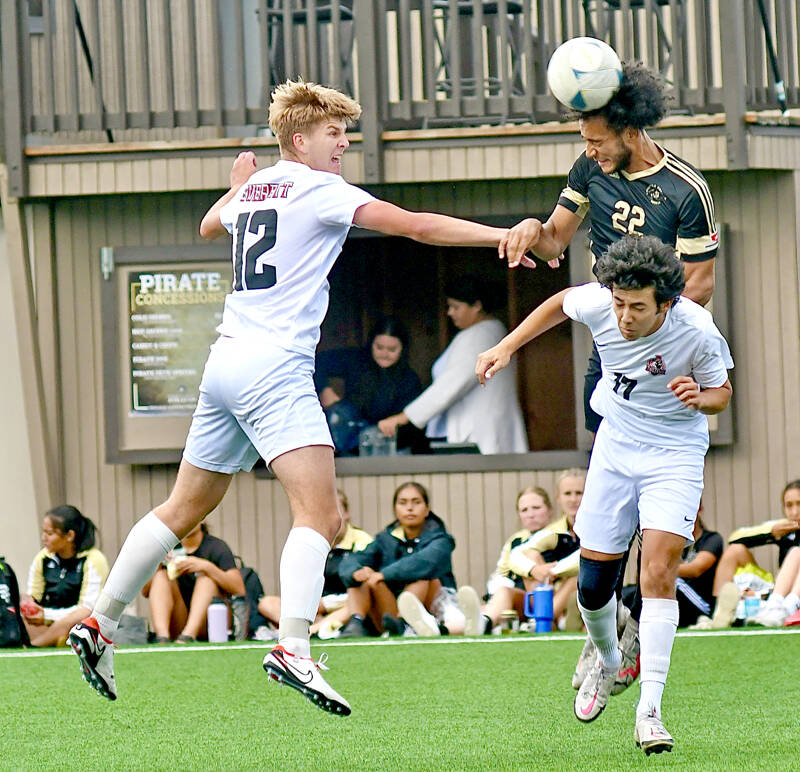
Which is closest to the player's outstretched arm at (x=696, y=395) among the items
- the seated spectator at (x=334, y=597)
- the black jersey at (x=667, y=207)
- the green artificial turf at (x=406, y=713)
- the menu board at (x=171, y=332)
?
the black jersey at (x=667, y=207)

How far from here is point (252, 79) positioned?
43.4 feet

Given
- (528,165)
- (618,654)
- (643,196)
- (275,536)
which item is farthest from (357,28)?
(618,654)

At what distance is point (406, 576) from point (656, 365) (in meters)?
5.06

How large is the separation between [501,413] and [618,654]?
588cm

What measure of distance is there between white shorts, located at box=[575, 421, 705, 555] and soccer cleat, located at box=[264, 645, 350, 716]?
1.28 metres

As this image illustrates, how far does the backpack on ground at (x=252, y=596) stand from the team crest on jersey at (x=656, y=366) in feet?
18.5

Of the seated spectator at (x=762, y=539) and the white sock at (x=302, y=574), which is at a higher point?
the white sock at (x=302, y=574)

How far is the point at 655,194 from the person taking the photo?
625 cm

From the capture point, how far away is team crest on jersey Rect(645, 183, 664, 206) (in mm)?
6246

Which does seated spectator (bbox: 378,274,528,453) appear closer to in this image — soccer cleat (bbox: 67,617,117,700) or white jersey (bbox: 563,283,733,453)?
white jersey (bbox: 563,283,733,453)

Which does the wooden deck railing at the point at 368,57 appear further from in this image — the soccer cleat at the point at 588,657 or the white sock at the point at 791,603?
the soccer cleat at the point at 588,657

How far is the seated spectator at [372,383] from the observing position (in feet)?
40.1

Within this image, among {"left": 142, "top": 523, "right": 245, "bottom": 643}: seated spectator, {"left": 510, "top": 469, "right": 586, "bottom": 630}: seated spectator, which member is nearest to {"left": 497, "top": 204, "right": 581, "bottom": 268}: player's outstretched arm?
{"left": 510, "top": 469, "right": 586, "bottom": 630}: seated spectator

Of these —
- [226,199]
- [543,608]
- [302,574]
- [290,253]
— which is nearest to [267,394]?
[290,253]
